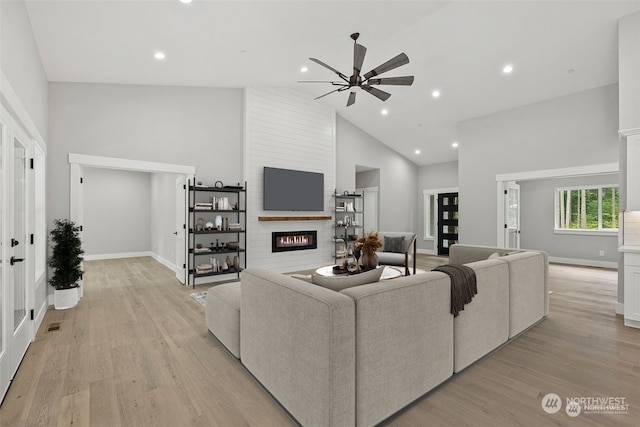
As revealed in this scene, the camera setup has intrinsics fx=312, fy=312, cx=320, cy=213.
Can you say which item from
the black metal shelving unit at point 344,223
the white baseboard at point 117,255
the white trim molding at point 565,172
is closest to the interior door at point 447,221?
the white trim molding at point 565,172

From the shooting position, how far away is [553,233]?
26.6 ft

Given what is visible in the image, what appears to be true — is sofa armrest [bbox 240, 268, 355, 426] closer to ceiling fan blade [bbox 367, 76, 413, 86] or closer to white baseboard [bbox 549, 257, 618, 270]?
ceiling fan blade [bbox 367, 76, 413, 86]

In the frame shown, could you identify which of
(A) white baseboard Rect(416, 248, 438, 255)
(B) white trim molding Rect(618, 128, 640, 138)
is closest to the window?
(A) white baseboard Rect(416, 248, 438, 255)

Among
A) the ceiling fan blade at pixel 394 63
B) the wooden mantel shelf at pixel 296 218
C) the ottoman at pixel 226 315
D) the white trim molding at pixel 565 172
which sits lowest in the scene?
the ottoman at pixel 226 315

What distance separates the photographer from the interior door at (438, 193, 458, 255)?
9.32 metres

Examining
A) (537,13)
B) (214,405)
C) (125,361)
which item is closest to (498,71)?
(537,13)

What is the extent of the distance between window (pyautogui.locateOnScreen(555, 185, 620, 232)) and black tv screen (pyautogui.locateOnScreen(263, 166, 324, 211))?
630 centimetres

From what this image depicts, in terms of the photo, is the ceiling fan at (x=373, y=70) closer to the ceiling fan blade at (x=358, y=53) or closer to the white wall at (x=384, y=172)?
the ceiling fan blade at (x=358, y=53)

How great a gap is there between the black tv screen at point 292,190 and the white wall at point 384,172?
0.94m

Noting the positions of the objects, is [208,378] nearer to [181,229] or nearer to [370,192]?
[181,229]

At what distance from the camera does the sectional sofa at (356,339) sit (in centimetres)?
159

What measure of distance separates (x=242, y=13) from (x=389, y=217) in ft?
22.0

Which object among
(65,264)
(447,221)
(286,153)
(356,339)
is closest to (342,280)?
(356,339)

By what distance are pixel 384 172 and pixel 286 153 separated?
349cm
